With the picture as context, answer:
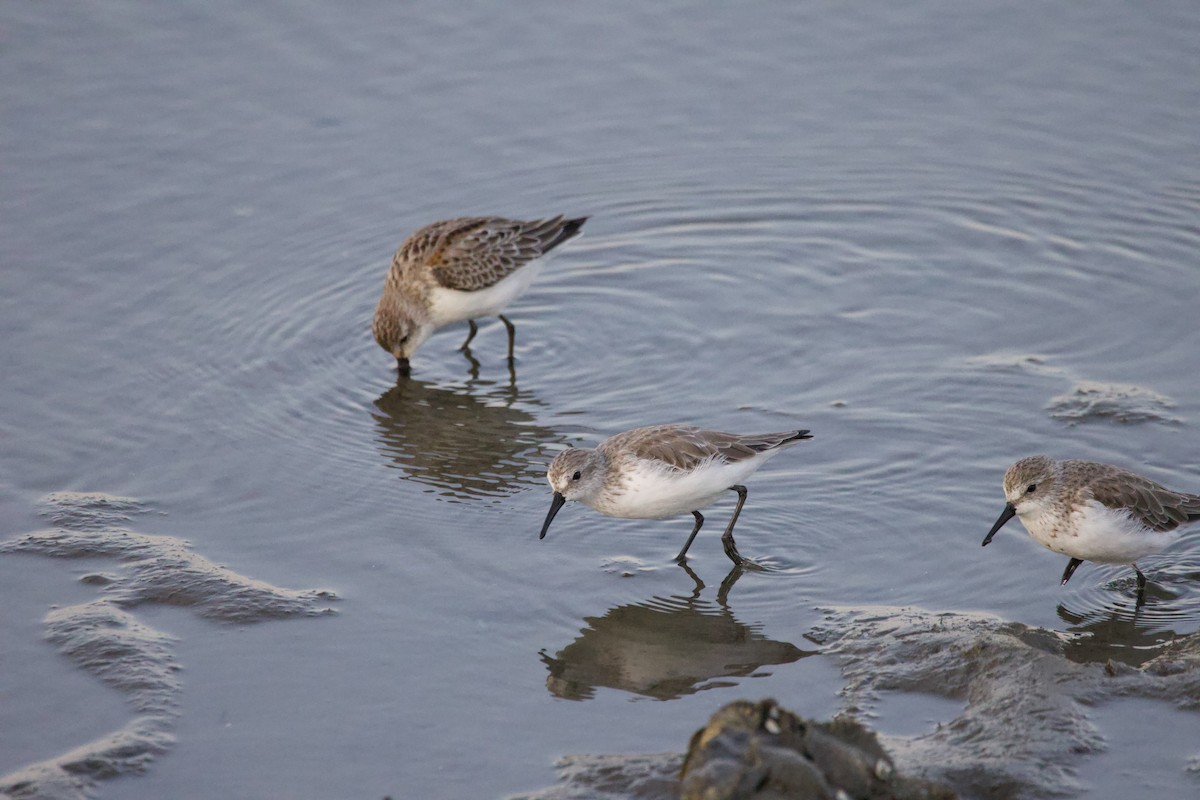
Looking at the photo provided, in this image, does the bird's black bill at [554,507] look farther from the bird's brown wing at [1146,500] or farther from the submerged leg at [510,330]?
the submerged leg at [510,330]

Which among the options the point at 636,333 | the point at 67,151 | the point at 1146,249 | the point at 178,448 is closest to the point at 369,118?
the point at 67,151

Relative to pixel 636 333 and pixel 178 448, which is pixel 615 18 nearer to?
pixel 636 333

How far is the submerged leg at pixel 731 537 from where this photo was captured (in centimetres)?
811

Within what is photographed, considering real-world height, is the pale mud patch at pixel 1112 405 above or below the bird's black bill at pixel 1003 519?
above

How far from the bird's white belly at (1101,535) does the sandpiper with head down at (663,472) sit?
4.97 feet

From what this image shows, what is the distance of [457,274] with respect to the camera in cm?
1102

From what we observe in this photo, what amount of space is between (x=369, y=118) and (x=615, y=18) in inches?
118

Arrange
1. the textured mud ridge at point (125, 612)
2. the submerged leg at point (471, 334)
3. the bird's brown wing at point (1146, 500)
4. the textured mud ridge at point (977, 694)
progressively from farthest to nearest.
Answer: the submerged leg at point (471, 334) < the bird's brown wing at point (1146, 500) < the textured mud ridge at point (125, 612) < the textured mud ridge at point (977, 694)

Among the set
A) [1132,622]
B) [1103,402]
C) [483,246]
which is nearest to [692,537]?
[1132,622]

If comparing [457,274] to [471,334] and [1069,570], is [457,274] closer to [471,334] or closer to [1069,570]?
[471,334]

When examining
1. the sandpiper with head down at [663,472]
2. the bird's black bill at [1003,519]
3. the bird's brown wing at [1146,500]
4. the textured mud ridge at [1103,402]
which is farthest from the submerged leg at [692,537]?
the textured mud ridge at [1103,402]

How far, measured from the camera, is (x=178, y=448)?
9430mm

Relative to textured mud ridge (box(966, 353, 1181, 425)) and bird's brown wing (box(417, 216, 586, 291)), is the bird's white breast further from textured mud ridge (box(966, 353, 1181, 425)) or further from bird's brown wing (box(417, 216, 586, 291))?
bird's brown wing (box(417, 216, 586, 291))

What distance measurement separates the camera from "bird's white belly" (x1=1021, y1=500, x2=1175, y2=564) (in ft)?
24.1
